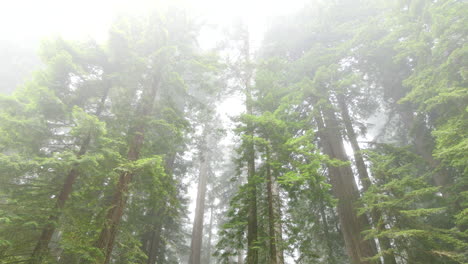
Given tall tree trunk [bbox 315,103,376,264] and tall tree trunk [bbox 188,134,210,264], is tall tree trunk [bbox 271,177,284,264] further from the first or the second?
tall tree trunk [bbox 188,134,210,264]

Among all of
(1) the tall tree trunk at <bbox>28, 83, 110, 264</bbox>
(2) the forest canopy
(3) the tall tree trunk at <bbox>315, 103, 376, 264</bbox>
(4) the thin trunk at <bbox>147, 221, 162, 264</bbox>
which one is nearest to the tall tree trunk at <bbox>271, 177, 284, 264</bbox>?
(2) the forest canopy

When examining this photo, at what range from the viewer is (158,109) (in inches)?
316

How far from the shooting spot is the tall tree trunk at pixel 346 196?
6.98m

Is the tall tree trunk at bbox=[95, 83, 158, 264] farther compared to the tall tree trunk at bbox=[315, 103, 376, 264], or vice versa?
the tall tree trunk at bbox=[315, 103, 376, 264]

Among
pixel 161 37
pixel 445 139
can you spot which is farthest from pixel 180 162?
pixel 445 139

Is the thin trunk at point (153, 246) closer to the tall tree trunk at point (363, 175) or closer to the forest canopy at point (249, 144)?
the forest canopy at point (249, 144)

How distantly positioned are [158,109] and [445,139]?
827cm

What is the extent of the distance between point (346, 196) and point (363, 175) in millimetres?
1145

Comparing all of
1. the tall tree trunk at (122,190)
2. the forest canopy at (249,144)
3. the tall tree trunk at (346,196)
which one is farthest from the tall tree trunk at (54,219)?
the tall tree trunk at (346,196)

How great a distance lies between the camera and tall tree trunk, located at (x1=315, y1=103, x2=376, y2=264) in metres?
6.98

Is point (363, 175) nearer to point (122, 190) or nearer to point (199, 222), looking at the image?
point (122, 190)

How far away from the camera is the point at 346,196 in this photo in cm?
798

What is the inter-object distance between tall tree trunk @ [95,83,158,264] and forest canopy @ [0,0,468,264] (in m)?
0.04

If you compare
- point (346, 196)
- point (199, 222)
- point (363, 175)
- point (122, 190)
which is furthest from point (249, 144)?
point (199, 222)
